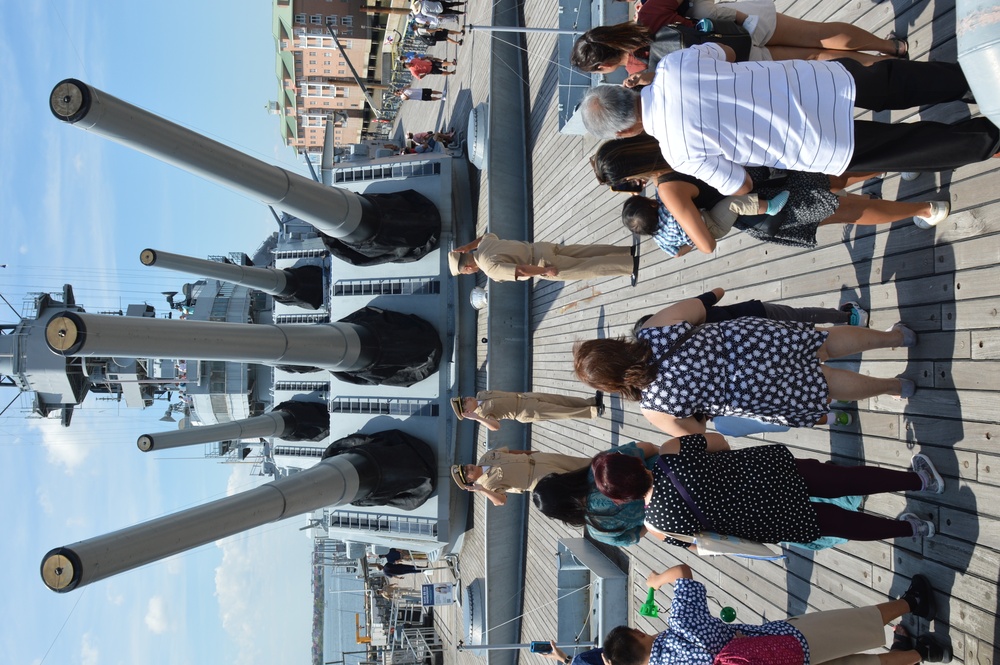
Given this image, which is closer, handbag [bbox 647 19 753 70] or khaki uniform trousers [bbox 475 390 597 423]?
handbag [bbox 647 19 753 70]

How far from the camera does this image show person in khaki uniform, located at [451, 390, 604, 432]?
28.7ft

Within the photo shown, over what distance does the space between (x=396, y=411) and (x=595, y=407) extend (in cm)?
537

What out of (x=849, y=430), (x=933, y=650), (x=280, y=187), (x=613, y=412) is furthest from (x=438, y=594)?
(x=933, y=650)

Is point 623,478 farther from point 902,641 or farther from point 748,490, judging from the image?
point 902,641

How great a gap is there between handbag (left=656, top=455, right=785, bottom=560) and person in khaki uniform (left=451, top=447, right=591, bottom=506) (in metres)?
3.71

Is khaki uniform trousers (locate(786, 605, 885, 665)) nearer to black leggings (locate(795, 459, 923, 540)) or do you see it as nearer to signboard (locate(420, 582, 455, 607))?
black leggings (locate(795, 459, 923, 540))

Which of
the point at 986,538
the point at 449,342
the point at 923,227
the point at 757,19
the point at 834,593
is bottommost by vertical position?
the point at 834,593

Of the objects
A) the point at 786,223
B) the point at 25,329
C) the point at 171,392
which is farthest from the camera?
the point at 171,392

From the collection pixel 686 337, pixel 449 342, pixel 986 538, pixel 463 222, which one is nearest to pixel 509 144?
pixel 463 222

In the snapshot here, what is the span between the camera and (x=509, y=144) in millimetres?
13539

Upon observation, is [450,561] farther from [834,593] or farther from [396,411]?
[834,593]

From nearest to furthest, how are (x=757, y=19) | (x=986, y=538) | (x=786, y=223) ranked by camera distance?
(x=986, y=538)
(x=757, y=19)
(x=786, y=223)

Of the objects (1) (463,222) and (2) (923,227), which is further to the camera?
(1) (463,222)

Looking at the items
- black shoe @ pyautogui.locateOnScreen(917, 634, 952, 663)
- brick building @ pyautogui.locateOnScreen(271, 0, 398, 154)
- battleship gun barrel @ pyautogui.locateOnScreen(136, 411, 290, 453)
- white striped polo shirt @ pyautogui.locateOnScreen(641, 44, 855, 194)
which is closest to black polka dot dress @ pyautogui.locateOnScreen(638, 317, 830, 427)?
white striped polo shirt @ pyautogui.locateOnScreen(641, 44, 855, 194)
